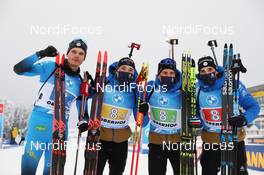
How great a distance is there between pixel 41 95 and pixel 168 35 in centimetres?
191

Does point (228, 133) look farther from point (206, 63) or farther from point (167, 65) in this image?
point (167, 65)

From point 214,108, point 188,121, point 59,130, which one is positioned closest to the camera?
point 59,130

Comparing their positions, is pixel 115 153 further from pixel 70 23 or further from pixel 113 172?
pixel 70 23

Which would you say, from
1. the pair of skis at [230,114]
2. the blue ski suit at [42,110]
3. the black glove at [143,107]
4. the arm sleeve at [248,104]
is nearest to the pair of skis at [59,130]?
the blue ski suit at [42,110]

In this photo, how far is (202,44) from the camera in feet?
20.9

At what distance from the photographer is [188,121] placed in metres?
3.03

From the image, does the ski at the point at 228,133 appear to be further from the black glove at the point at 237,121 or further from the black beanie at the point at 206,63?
the black beanie at the point at 206,63

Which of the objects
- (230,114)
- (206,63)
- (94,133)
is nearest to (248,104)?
(230,114)

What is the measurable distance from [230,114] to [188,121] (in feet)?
1.45

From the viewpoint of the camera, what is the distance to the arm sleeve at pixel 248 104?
3127 millimetres

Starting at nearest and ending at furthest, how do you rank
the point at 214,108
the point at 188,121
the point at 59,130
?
Result: the point at 59,130
the point at 188,121
the point at 214,108

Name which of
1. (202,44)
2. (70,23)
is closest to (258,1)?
(202,44)

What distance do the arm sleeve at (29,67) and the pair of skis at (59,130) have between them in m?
0.22

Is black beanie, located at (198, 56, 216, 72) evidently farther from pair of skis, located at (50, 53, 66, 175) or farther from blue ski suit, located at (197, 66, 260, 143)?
pair of skis, located at (50, 53, 66, 175)
